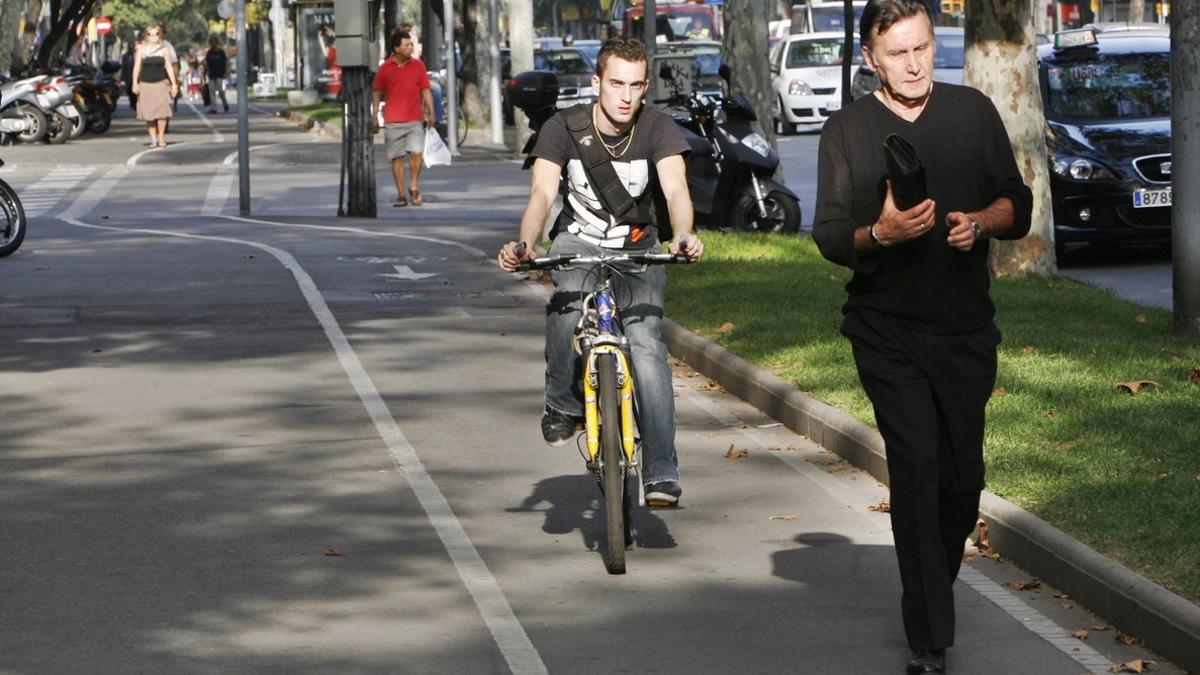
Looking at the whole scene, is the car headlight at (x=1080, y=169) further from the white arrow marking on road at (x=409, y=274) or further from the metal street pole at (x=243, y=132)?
the metal street pole at (x=243, y=132)

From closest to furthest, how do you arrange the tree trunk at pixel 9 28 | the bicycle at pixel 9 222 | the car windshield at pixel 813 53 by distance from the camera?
1. the bicycle at pixel 9 222
2. the car windshield at pixel 813 53
3. the tree trunk at pixel 9 28

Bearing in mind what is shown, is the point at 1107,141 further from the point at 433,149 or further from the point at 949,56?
the point at 949,56

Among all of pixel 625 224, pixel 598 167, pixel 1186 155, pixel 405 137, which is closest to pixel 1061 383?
pixel 1186 155

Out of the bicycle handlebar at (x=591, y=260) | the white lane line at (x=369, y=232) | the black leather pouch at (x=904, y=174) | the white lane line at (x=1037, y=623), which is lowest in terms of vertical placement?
the white lane line at (x=1037, y=623)

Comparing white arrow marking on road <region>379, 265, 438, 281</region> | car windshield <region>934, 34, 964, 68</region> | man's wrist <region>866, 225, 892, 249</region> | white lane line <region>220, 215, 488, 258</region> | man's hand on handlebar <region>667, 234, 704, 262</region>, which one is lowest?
white arrow marking on road <region>379, 265, 438, 281</region>

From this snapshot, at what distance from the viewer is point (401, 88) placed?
2395 centimetres

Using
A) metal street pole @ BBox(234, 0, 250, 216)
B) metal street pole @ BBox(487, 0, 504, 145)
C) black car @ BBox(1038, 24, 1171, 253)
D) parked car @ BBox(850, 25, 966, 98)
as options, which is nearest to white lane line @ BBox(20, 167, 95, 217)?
metal street pole @ BBox(234, 0, 250, 216)

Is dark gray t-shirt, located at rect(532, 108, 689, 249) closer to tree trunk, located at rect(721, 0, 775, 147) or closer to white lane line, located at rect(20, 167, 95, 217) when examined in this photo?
tree trunk, located at rect(721, 0, 775, 147)

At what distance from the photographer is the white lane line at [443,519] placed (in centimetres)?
615

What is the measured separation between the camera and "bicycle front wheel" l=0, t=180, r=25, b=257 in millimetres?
17547

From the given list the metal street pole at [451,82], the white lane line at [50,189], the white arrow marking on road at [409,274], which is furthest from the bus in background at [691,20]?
the white arrow marking on road at [409,274]

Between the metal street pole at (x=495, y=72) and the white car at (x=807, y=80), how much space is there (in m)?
5.09

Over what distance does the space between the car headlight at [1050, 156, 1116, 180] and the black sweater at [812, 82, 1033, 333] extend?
37.6 feet

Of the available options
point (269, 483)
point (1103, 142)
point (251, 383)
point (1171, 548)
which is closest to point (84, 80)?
point (1103, 142)
